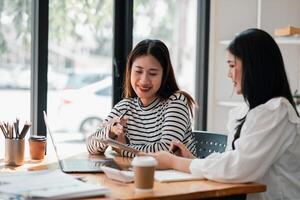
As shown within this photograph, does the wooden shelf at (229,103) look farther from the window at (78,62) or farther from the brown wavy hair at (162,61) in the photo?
the brown wavy hair at (162,61)

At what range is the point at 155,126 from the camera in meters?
2.13

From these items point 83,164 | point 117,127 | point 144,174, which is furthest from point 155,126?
point 144,174

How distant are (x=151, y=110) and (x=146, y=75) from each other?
6.5 inches

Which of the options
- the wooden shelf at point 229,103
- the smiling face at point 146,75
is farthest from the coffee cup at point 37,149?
the wooden shelf at point 229,103

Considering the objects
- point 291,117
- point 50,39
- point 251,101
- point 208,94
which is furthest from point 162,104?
point 208,94

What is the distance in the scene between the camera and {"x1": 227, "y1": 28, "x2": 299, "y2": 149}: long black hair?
5.60 ft

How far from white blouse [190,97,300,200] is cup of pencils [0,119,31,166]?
0.68 metres

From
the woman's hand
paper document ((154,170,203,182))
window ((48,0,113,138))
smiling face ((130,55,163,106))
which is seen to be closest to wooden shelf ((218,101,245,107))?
window ((48,0,113,138))

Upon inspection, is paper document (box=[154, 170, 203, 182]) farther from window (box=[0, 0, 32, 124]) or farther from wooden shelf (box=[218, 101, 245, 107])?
wooden shelf (box=[218, 101, 245, 107])

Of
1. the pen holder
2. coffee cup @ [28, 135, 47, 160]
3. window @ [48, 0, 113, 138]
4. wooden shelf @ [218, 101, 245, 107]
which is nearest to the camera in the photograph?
the pen holder

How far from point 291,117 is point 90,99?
4.77 ft

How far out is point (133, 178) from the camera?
1554mm

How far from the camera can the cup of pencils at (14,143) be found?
1.88 metres

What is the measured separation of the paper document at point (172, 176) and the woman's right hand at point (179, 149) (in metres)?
0.22
